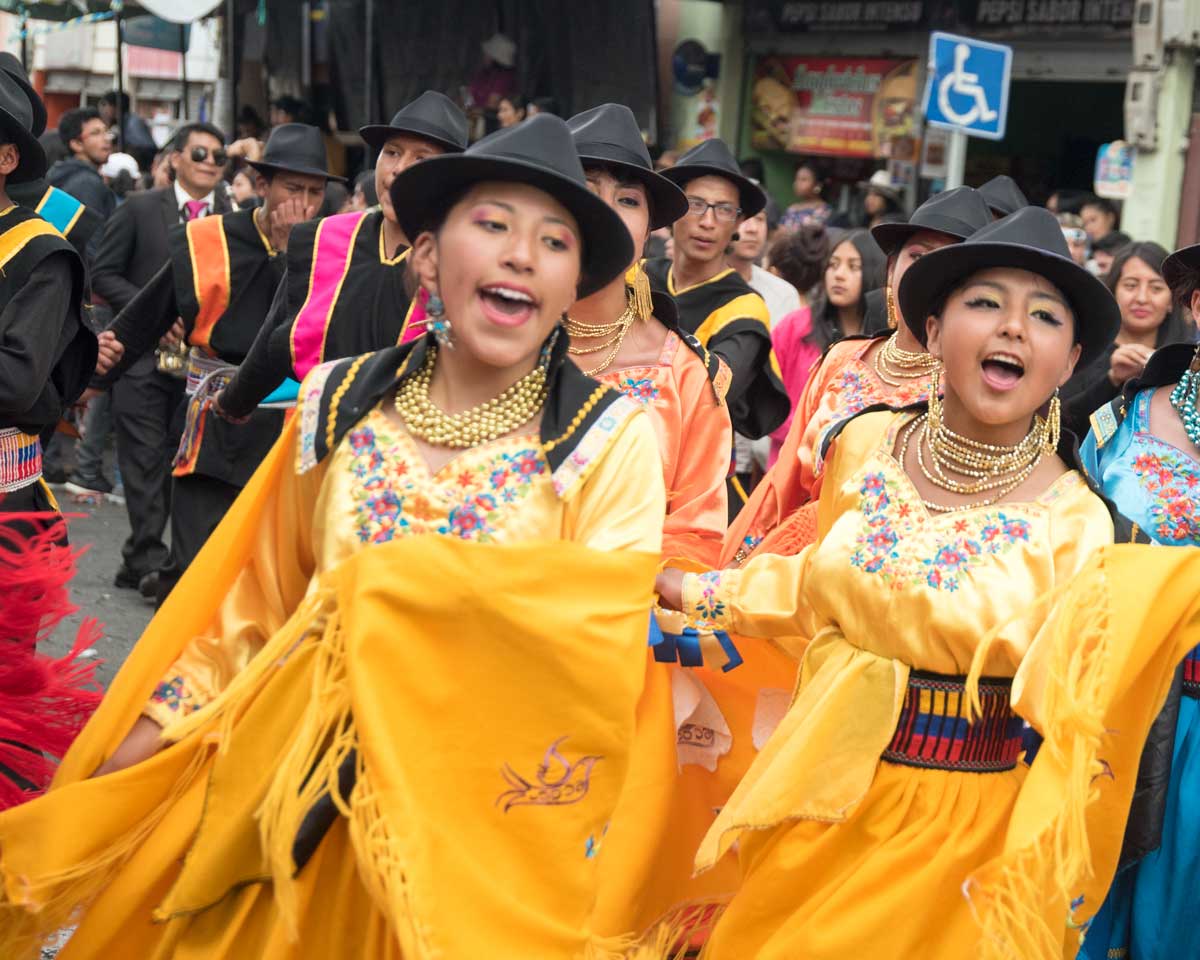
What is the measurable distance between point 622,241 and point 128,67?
89.2 feet

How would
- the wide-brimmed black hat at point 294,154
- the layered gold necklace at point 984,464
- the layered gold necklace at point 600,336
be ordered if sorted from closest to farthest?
1. the layered gold necklace at point 984,464
2. the layered gold necklace at point 600,336
3. the wide-brimmed black hat at point 294,154

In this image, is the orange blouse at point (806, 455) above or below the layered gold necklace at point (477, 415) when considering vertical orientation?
below

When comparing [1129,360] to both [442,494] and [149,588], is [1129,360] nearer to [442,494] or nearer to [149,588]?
[442,494]

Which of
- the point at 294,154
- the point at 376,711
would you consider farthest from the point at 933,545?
the point at 294,154

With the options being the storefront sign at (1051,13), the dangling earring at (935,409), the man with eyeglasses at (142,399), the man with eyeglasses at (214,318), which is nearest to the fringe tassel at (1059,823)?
the dangling earring at (935,409)

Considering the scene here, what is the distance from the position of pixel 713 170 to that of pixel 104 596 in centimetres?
419

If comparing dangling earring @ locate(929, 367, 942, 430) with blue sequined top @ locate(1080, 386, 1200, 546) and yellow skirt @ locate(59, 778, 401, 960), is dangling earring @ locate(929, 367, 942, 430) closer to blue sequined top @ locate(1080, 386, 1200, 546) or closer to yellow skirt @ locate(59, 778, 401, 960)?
blue sequined top @ locate(1080, 386, 1200, 546)

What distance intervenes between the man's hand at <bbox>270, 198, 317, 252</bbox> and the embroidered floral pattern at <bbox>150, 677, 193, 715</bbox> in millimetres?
4211

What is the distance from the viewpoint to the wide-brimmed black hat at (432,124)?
5879 millimetres

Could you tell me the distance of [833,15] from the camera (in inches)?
678

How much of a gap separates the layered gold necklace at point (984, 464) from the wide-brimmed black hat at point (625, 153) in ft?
5.91

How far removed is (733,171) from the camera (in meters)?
6.45

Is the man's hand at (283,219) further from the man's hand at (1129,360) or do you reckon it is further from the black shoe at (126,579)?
the man's hand at (1129,360)

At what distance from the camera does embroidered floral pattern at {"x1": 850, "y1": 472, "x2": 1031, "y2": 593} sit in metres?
3.65
